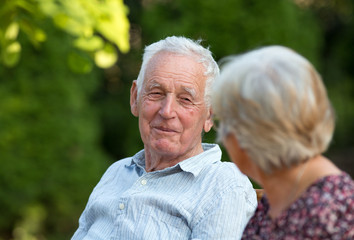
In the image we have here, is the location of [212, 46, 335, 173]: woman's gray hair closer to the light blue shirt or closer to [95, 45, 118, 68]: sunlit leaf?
the light blue shirt

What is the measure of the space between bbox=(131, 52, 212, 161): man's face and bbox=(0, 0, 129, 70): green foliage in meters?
1.01

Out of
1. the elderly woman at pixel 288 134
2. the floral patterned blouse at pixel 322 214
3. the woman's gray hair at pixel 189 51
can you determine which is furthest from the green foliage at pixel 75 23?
the floral patterned blouse at pixel 322 214

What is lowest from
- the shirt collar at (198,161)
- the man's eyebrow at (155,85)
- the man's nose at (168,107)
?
the shirt collar at (198,161)

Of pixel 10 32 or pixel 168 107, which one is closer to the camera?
pixel 168 107

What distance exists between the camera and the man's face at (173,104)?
2516 mm

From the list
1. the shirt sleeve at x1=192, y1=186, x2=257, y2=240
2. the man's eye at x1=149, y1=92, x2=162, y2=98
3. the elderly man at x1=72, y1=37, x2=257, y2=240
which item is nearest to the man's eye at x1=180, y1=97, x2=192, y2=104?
the elderly man at x1=72, y1=37, x2=257, y2=240

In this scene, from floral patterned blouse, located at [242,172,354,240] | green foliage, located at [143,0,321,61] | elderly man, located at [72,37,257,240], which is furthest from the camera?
green foliage, located at [143,0,321,61]

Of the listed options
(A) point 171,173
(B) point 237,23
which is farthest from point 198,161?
(B) point 237,23

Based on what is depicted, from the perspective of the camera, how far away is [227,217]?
7.03 feet

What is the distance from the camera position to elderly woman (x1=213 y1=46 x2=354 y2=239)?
1.50 m

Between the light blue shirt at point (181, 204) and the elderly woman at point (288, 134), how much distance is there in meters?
0.56

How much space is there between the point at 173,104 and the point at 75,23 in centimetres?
132

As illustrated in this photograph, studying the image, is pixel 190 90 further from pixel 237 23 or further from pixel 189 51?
pixel 237 23

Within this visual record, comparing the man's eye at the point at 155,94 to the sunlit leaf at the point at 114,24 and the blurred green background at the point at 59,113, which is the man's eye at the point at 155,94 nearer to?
the sunlit leaf at the point at 114,24
